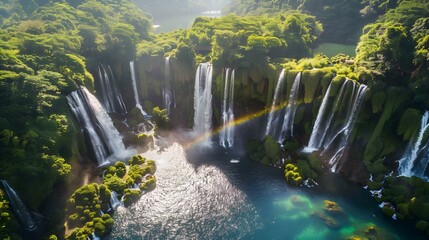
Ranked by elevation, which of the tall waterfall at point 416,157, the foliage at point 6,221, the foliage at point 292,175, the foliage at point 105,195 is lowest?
the foliage at point 105,195

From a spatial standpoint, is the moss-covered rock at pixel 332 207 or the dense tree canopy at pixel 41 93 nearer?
the dense tree canopy at pixel 41 93

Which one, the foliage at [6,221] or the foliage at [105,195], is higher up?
the foliage at [6,221]

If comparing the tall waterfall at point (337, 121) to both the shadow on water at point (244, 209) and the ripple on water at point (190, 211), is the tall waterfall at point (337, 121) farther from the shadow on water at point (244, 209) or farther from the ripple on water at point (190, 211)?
the ripple on water at point (190, 211)

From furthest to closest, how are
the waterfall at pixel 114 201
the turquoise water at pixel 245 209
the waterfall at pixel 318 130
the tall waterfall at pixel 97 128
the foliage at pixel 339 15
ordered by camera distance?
the foliage at pixel 339 15 → the tall waterfall at pixel 97 128 → the waterfall at pixel 318 130 → the waterfall at pixel 114 201 → the turquoise water at pixel 245 209

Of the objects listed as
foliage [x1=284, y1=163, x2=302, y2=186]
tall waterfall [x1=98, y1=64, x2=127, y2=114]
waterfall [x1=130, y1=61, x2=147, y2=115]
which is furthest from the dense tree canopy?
foliage [x1=284, y1=163, x2=302, y2=186]

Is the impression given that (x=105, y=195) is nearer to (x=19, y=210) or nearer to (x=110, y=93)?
(x=19, y=210)

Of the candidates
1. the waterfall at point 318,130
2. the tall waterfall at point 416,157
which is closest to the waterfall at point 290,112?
the waterfall at point 318,130
